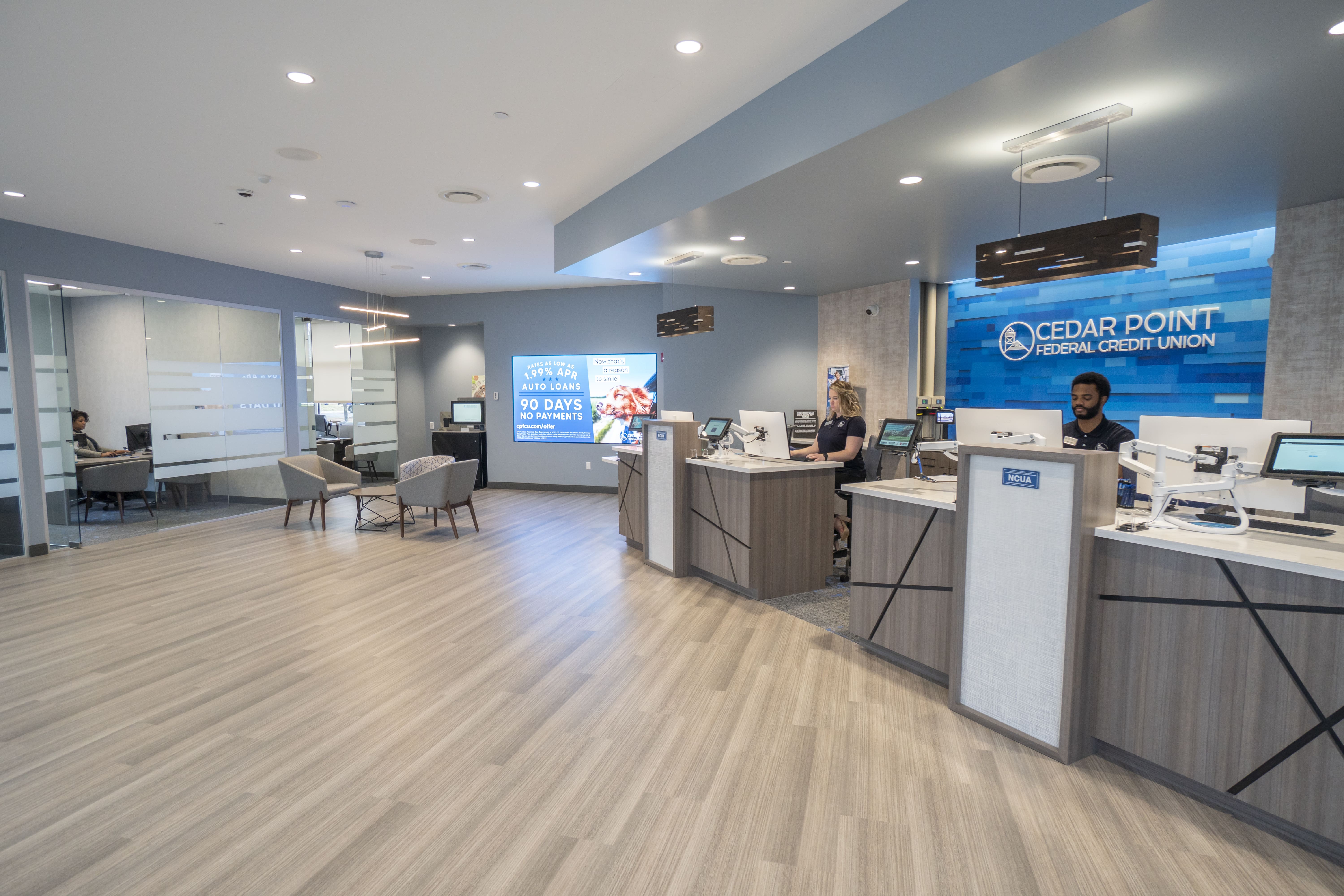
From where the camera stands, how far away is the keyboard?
2.45 metres

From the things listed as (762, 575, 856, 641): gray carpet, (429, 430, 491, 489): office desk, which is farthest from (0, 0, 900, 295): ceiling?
(429, 430, 491, 489): office desk

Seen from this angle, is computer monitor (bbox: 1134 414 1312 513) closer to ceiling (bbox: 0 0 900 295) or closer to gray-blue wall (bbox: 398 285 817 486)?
ceiling (bbox: 0 0 900 295)

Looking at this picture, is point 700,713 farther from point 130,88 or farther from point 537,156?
point 130,88

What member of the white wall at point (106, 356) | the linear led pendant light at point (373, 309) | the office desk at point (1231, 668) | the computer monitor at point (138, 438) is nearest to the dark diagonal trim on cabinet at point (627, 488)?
the linear led pendant light at point (373, 309)

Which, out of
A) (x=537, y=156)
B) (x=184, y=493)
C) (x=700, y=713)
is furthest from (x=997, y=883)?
(x=184, y=493)

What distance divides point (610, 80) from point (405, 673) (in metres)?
3.49

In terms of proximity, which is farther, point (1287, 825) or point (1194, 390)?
point (1194, 390)

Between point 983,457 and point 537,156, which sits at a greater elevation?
point 537,156

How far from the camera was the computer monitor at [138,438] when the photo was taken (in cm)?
889

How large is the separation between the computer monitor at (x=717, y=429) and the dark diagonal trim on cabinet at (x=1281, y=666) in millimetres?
3734

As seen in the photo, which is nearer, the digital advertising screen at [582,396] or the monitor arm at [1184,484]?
the monitor arm at [1184,484]

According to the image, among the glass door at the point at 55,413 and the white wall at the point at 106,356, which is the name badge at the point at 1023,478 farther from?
the white wall at the point at 106,356

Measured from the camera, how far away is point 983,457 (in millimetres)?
2902

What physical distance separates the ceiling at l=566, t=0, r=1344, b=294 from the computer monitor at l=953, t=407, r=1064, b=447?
1487mm
